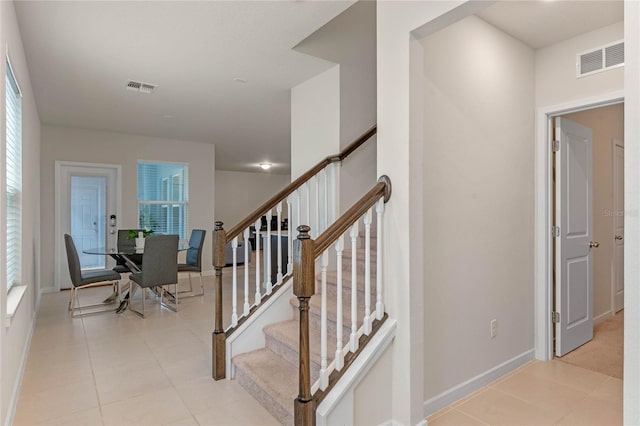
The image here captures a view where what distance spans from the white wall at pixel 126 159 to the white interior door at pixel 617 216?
6.20 meters

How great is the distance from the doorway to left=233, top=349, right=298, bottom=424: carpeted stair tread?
2.34 metres

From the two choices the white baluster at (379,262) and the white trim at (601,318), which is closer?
the white baluster at (379,262)

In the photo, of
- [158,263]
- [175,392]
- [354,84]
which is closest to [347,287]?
[175,392]

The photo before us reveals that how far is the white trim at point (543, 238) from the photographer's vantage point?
303cm

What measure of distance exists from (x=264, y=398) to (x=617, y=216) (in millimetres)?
4387

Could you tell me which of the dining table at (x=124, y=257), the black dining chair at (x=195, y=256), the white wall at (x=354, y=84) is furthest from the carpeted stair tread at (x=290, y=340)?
the black dining chair at (x=195, y=256)

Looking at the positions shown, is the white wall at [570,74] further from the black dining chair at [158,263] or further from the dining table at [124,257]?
the dining table at [124,257]

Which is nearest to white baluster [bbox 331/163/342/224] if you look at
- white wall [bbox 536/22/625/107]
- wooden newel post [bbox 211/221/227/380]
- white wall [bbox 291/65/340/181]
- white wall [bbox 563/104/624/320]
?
white wall [bbox 291/65/340/181]

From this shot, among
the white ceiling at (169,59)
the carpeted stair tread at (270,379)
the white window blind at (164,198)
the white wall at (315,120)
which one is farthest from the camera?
the white window blind at (164,198)

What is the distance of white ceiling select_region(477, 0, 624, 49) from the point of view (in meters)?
2.54

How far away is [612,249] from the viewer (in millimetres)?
4164

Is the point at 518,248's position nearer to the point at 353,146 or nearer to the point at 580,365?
the point at 580,365

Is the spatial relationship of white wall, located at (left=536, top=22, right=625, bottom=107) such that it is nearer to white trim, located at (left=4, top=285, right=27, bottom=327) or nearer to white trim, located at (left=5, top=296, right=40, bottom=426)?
white trim, located at (left=4, top=285, right=27, bottom=327)

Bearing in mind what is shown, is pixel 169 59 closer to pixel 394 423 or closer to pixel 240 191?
pixel 394 423
